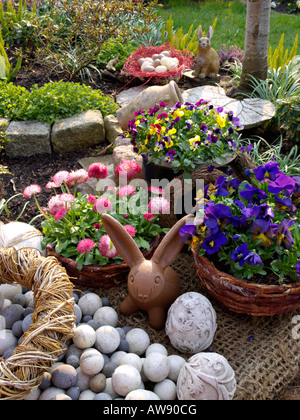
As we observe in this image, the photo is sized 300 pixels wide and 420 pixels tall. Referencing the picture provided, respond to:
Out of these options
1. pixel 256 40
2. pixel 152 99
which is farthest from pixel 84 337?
pixel 256 40

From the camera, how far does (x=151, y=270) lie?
2318mm

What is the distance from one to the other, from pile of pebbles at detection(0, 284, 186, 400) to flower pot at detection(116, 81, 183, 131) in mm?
1881

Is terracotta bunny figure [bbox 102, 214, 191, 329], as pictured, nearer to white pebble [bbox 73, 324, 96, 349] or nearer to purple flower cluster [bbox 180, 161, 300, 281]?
purple flower cluster [bbox 180, 161, 300, 281]

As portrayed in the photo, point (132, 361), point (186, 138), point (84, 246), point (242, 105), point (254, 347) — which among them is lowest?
point (254, 347)

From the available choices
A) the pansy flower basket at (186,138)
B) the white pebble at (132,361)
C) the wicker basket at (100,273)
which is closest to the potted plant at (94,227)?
the wicker basket at (100,273)

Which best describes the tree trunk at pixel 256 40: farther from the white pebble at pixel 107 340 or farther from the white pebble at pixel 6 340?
the white pebble at pixel 6 340

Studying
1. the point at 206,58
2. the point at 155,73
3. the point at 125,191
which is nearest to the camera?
the point at 125,191

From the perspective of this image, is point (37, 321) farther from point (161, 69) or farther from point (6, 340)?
point (161, 69)

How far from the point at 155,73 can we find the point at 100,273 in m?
2.76

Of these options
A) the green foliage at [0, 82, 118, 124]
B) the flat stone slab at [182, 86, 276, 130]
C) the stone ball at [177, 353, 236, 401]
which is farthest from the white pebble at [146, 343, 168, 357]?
the green foliage at [0, 82, 118, 124]

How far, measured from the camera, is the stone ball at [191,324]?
88.7 inches
